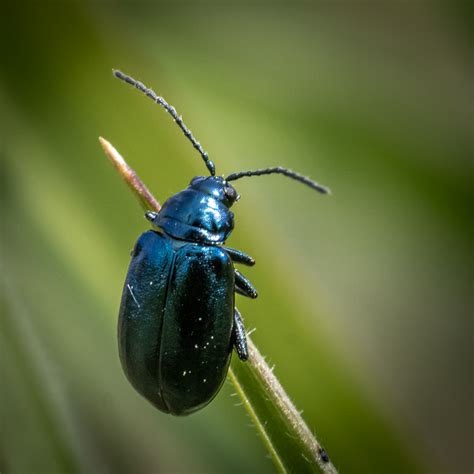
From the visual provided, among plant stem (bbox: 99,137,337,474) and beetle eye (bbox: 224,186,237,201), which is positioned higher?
beetle eye (bbox: 224,186,237,201)

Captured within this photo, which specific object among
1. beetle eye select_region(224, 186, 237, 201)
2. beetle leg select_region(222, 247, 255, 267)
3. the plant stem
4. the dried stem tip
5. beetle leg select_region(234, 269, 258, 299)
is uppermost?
the dried stem tip

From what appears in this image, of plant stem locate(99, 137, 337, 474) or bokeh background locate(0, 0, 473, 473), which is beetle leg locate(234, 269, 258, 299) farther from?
plant stem locate(99, 137, 337, 474)

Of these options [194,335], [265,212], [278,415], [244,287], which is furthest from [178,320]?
[265,212]

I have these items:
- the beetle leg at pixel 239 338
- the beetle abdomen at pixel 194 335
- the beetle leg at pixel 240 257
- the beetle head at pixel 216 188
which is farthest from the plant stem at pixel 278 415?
the beetle head at pixel 216 188

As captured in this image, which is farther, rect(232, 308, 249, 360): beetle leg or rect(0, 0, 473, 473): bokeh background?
rect(0, 0, 473, 473): bokeh background

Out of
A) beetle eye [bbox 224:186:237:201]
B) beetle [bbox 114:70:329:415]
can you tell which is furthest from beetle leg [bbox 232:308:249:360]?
beetle eye [bbox 224:186:237:201]

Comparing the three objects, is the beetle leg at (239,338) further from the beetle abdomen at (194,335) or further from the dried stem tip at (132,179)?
the dried stem tip at (132,179)

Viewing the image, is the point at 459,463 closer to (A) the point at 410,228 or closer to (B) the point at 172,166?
(A) the point at 410,228

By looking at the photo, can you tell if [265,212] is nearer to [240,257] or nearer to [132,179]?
[240,257]
